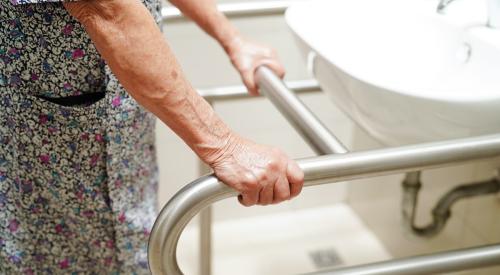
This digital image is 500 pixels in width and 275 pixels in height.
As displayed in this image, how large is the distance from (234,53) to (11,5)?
413 mm

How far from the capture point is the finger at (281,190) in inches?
26.4

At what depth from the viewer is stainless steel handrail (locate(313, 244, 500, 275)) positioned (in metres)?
0.74

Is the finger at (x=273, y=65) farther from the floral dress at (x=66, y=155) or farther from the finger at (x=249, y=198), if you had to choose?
the finger at (x=249, y=198)

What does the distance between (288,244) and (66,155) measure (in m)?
1.05

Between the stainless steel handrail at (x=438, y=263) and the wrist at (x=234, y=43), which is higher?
the wrist at (x=234, y=43)

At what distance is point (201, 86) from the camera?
5.31 ft

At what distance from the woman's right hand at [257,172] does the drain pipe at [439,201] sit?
785 mm

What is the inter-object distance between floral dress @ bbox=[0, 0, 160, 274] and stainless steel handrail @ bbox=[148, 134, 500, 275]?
28cm

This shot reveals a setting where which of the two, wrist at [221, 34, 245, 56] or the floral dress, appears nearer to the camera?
the floral dress

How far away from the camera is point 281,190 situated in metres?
0.68

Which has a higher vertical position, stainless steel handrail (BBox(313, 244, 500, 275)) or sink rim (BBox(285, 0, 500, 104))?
sink rim (BBox(285, 0, 500, 104))

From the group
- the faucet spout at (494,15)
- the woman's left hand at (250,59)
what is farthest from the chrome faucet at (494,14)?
the woman's left hand at (250,59)

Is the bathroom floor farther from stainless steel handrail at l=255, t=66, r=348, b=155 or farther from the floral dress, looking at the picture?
stainless steel handrail at l=255, t=66, r=348, b=155

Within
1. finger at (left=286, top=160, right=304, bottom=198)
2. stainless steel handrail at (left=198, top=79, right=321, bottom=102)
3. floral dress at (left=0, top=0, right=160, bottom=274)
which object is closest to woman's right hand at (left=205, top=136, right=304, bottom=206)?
finger at (left=286, top=160, right=304, bottom=198)
